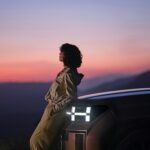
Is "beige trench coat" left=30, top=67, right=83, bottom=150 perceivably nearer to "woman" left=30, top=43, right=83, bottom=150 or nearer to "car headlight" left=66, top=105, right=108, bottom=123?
"woman" left=30, top=43, right=83, bottom=150

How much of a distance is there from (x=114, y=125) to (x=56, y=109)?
793 millimetres

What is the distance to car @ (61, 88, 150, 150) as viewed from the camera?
6762 mm

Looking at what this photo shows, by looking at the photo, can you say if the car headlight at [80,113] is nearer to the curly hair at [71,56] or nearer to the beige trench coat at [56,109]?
the beige trench coat at [56,109]

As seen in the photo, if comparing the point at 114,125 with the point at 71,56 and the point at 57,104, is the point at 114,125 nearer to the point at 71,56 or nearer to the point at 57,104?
the point at 57,104

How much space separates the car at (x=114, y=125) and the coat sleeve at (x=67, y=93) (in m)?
0.28

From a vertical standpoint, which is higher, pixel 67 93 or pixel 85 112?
pixel 67 93

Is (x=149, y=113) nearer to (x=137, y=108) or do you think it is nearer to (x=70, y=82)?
(x=137, y=108)

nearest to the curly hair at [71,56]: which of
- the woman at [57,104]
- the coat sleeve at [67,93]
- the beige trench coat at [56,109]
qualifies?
the woman at [57,104]

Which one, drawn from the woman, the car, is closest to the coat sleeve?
the woman

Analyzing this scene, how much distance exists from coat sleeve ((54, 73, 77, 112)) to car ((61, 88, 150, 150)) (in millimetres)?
281

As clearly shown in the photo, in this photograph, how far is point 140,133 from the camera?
22.3 ft

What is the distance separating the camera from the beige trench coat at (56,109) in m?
7.15

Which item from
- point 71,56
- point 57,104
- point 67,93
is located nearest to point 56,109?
point 57,104

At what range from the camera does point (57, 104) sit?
23.5ft
